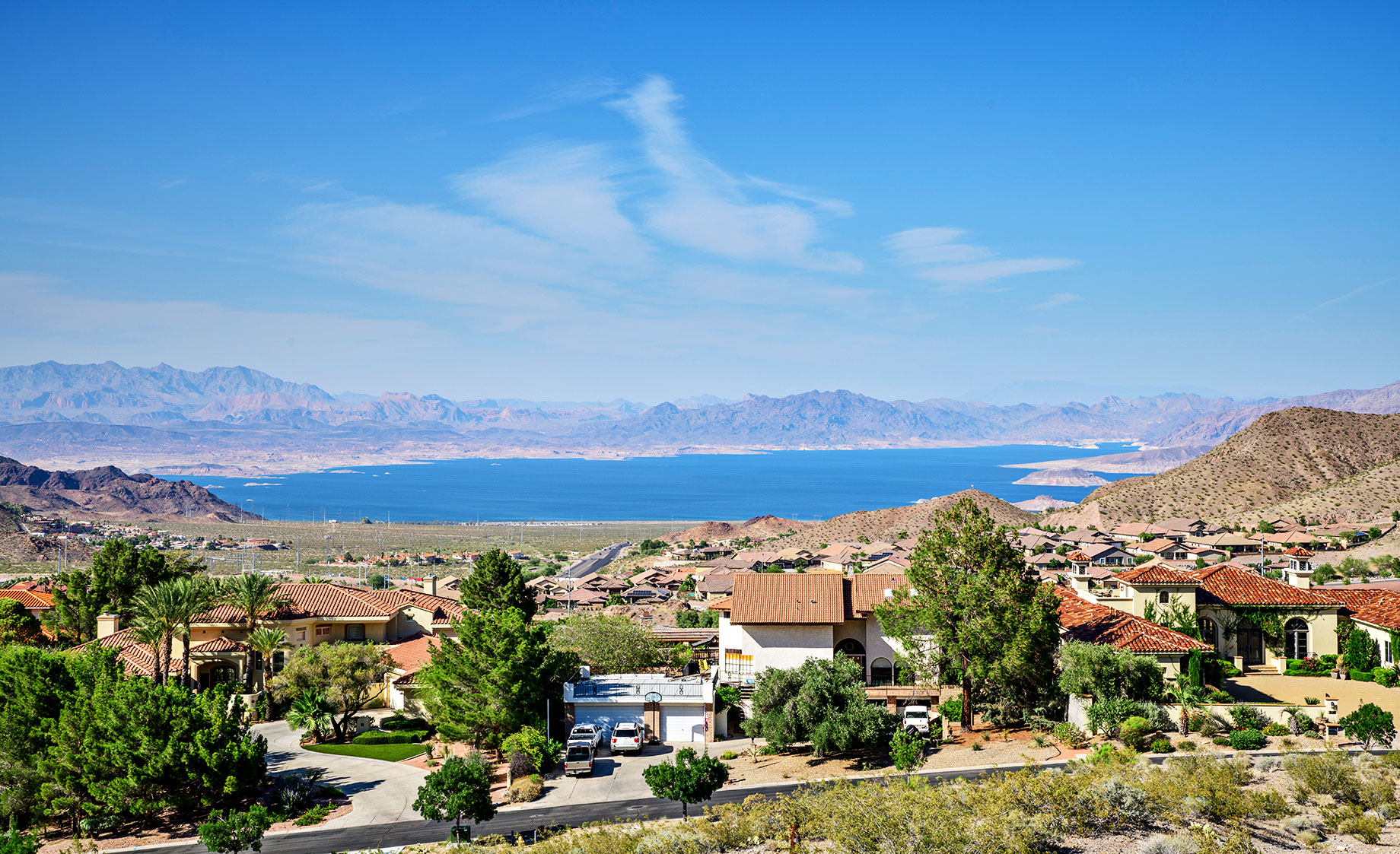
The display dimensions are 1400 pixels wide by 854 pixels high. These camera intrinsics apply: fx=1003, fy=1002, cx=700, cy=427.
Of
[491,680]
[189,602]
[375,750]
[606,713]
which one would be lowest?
[375,750]

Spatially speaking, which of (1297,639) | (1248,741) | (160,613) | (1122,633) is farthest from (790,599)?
(160,613)

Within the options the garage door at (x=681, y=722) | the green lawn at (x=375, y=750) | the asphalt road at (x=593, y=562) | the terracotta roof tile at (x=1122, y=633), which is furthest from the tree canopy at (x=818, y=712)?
the asphalt road at (x=593, y=562)

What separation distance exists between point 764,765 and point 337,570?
98854 mm

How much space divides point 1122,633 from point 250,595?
35.0m

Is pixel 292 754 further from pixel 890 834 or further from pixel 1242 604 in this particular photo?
pixel 1242 604

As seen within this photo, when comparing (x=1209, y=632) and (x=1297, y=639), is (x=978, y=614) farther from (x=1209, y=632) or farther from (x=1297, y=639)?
(x=1297, y=639)

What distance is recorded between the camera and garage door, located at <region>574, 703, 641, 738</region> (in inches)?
1462

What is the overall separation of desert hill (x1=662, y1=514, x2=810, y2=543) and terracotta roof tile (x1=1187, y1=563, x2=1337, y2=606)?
11408 centimetres

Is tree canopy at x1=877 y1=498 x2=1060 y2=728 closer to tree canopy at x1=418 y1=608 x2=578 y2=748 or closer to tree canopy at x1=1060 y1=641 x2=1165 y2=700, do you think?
tree canopy at x1=1060 y1=641 x2=1165 y2=700

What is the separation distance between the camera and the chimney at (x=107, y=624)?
46562mm

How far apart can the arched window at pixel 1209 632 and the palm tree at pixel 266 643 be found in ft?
128

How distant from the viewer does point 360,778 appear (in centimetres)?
3353

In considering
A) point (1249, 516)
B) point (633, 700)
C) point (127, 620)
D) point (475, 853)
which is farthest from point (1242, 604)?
point (1249, 516)

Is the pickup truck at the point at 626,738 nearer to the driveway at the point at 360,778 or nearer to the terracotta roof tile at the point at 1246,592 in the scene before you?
the driveway at the point at 360,778
